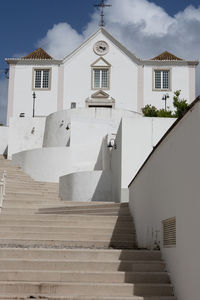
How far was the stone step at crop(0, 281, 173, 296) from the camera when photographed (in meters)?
5.71

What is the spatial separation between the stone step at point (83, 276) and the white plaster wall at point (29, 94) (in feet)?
86.9

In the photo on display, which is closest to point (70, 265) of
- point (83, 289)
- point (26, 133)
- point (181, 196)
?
point (83, 289)

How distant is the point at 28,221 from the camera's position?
10.1 meters

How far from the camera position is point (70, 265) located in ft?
20.9

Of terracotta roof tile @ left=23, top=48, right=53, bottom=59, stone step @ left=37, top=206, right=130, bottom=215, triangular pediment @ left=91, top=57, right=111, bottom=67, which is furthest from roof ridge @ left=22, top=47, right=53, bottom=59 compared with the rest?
stone step @ left=37, top=206, right=130, bottom=215

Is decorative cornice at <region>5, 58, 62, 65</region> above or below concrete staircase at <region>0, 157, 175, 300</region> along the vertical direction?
above

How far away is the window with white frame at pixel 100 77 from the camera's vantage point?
107 ft

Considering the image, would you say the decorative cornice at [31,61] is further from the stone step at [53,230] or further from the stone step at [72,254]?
the stone step at [72,254]

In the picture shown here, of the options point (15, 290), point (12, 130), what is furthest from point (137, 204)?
point (12, 130)

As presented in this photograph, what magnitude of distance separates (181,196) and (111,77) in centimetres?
2784

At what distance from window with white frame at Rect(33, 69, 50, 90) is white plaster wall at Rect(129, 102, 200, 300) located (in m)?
26.3

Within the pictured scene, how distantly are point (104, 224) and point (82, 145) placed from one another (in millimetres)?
10031

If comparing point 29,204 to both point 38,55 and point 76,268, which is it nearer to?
point 76,268

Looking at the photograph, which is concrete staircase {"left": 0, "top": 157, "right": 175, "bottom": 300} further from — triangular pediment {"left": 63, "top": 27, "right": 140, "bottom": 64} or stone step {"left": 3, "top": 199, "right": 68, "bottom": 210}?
triangular pediment {"left": 63, "top": 27, "right": 140, "bottom": 64}
